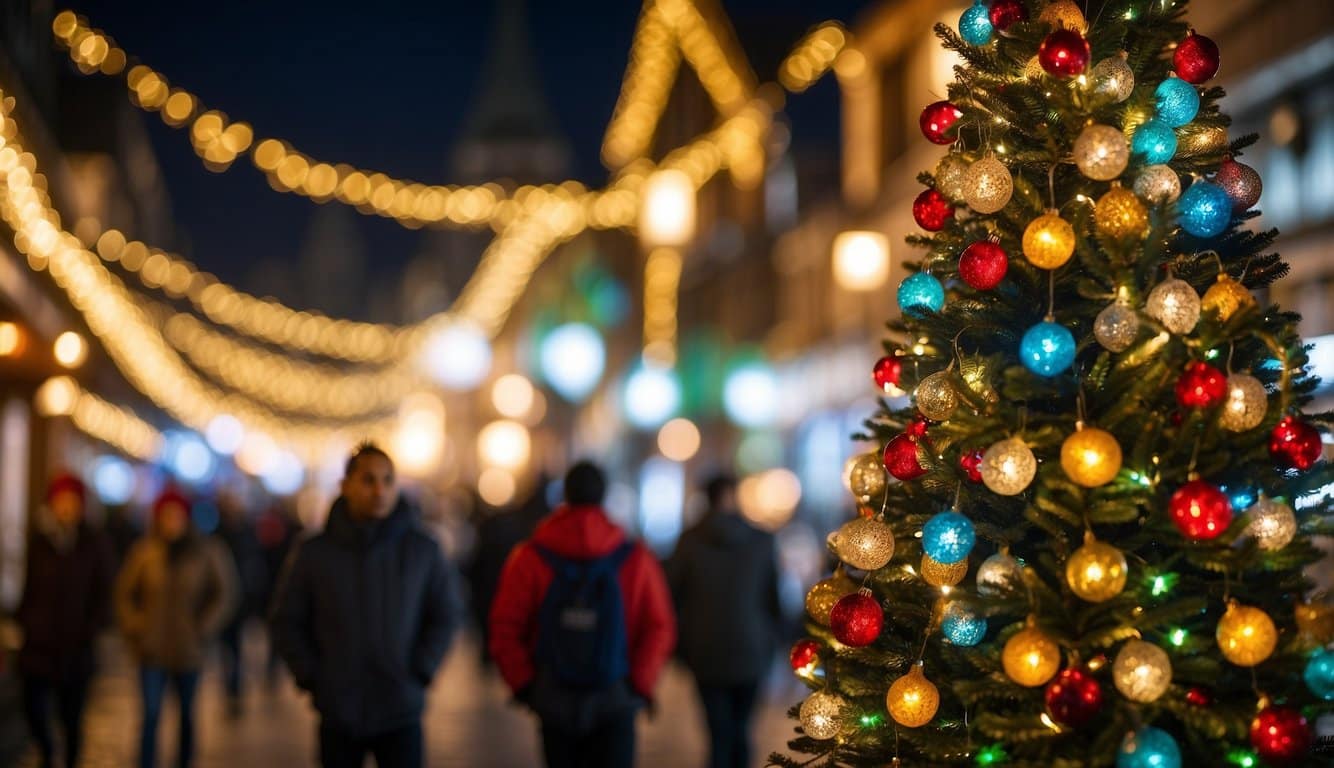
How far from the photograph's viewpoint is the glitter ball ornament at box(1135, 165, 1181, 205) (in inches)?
206

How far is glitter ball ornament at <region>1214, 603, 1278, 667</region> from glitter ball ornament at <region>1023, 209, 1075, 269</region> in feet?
3.65

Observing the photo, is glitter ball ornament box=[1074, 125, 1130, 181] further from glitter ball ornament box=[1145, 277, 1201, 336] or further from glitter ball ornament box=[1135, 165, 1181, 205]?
glitter ball ornament box=[1145, 277, 1201, 336]

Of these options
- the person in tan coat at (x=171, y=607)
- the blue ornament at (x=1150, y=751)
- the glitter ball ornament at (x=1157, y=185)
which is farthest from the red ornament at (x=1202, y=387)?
the person in tan coat at (x=171, y=607)

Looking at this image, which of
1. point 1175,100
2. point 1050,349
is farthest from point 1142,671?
point 1175,100

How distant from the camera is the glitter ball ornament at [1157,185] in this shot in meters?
5.24

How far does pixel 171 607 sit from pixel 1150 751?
748 centimetres

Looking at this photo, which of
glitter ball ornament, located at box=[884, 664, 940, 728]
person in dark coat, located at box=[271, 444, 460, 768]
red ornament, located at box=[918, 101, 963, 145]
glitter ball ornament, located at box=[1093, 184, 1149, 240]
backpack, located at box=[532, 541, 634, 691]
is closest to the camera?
glitter ball ornament, located at box=[1093, 184, 1149, 240]

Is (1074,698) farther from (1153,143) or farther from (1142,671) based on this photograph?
(1153,143)

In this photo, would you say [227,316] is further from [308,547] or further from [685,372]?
[308,547]

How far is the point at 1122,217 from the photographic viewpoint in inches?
203

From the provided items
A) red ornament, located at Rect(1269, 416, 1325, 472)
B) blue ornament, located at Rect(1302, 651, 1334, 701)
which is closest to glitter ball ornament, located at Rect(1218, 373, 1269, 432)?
red ornament, located at Rect(1269, 416, 1325, 472)

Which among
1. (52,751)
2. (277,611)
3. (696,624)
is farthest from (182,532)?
(277,611)

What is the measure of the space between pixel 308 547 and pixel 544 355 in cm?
3082

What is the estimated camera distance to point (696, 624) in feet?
34.2
